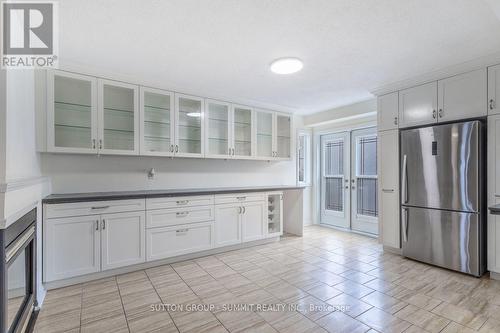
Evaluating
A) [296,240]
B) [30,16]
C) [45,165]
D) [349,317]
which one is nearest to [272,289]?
[349,317]

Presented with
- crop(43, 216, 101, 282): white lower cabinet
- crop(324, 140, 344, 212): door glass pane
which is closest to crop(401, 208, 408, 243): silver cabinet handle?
crop(324, 140, 344, 212): door glass pane

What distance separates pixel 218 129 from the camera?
393 centimetres

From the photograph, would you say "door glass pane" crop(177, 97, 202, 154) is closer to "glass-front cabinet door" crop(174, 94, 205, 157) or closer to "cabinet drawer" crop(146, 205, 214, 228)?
"glass-front cabinet door" crop(174, 94, 205, 157)

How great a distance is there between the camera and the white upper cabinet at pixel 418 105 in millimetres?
3045

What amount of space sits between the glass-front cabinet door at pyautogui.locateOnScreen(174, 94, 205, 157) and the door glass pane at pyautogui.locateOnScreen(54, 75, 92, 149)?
1029 millimetres

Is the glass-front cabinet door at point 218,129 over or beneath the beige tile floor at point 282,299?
over

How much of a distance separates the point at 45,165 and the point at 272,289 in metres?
2.80

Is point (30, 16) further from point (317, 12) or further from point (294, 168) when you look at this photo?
point (294, 168)

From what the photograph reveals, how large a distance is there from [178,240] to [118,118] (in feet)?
5.52

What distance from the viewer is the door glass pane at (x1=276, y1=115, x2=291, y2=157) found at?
15.1 feet

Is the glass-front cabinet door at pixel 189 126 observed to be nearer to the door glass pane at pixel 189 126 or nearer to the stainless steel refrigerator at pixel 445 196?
the door glass pane at pixel 189 126

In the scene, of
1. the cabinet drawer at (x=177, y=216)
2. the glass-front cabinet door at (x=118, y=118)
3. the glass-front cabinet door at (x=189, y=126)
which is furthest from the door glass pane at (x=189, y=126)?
the cabinet drawer at (x=177, y=216)

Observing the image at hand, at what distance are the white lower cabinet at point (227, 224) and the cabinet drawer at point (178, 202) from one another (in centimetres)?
19

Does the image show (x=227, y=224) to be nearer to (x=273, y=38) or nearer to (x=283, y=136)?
(x=283, y=136)
